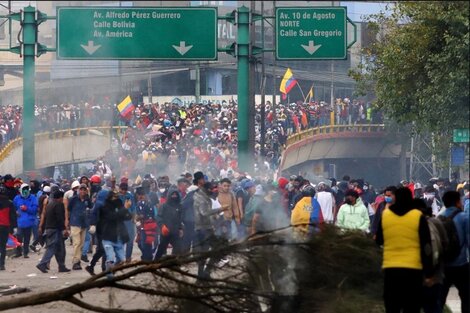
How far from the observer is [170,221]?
779 inches

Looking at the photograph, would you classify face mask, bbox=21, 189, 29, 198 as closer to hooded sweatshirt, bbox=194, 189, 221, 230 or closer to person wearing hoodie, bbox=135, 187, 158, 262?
person wearing hoodie, bbox=135, 187, 158, 262

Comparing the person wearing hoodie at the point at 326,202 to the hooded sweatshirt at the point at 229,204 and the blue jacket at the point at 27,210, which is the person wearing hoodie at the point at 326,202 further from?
the blue jacket at the point at 27,210

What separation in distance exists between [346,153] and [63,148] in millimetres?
13954

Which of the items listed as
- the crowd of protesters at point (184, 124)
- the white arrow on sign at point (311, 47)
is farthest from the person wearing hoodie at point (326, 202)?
the crowd of protesters at point (184, 124)

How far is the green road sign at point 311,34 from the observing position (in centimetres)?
2603

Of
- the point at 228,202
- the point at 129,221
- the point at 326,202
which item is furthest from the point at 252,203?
the point at 129,221

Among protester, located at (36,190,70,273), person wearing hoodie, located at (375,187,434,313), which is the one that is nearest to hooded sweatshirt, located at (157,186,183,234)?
protester, located at (36,190,70,273)

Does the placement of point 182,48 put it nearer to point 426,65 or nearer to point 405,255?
point 426,65

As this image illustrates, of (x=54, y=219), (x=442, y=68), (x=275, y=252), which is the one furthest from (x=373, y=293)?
(x=54, y=219)

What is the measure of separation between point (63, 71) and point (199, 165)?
15.6 feet

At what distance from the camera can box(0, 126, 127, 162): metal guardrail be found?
3284 cm

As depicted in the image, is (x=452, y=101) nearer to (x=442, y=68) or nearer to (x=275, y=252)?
(x=442, y=68)

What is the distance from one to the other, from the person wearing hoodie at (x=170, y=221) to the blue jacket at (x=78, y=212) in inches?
74.4

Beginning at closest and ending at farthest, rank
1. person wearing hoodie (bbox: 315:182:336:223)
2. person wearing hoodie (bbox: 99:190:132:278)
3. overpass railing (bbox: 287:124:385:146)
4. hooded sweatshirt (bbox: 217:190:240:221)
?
hooded sweatshirt (bbox: 217:190:240:221)
person wearing hoodie (bbox: 99:190:132:278)
person wearing hoodie (bbox: 315:182:336:223)
overpass railing (bbox: 287:124:385:146)
